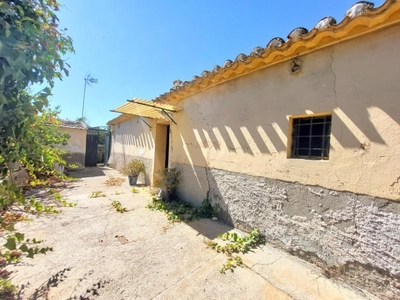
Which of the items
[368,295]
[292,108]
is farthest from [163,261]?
[292,108]

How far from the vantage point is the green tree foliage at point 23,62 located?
1.39 m

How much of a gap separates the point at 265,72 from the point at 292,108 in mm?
1174

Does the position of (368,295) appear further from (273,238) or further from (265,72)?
(265,72)

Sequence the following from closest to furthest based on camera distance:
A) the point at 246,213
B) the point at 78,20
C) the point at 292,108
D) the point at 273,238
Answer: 1. the point at 78,20
2. the point at 292,108
3. the point at 273,238
4. the point at 246,213

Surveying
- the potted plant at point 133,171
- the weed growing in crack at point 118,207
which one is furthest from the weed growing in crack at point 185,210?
the potted plant at point 133,171

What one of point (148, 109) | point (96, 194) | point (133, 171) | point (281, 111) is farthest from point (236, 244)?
Answer: point (133, 171)

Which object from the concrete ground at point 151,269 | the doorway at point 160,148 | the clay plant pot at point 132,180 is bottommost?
the concrete ground at point 151,269

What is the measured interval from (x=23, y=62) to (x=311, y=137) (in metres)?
4.42

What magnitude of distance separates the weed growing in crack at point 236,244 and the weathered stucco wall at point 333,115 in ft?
4.93

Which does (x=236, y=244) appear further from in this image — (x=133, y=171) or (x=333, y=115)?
(x=133, y=171)

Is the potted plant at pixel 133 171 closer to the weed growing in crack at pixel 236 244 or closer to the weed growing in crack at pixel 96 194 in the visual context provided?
the weed growing in crack at pixel 96 194

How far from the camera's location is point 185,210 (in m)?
6.46

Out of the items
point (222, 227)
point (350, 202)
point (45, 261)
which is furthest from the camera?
point (222, 227)

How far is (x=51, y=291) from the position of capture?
9.75 feet
